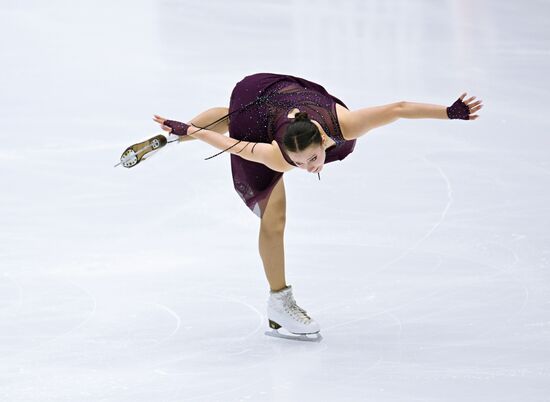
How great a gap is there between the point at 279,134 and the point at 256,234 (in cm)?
146

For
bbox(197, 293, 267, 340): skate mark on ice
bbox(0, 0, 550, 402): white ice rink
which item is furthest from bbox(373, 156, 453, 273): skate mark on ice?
bbox(197, 293, 267, 340): skate mark on ice

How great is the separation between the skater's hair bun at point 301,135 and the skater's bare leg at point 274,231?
0.48 meters

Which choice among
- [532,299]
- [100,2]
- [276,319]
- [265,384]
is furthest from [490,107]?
[100,2]

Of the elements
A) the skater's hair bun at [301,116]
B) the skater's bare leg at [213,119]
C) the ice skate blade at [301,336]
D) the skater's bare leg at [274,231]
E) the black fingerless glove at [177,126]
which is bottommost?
the ice skate blade at [301,336]

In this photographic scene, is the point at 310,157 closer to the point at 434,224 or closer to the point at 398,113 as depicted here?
the point at 398,113

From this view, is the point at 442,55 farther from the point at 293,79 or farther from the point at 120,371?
the point at 120,371

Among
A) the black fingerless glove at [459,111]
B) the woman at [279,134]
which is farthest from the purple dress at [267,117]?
the black fingerless glove at [459,111]

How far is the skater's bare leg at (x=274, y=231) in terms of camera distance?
4430 millimetres

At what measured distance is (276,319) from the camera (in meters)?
4.50

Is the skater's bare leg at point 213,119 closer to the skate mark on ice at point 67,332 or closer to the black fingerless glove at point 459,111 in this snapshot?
the skate mark on ice at point 67,332

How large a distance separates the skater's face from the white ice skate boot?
0.68 m

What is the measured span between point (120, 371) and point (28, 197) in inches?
78.4

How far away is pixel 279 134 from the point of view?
4.13 metres

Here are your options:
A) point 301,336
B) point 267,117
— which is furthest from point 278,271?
point 267,117
